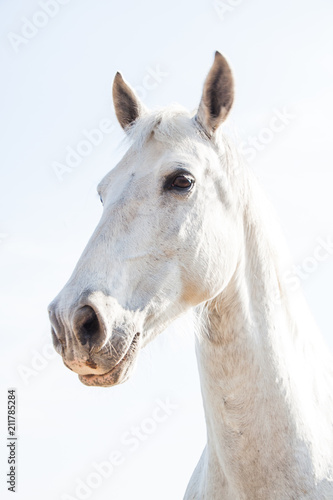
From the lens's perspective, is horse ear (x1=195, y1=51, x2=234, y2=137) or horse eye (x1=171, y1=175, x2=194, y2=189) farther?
horse ear (x1=195, y1=51, x2=234, y2=137)

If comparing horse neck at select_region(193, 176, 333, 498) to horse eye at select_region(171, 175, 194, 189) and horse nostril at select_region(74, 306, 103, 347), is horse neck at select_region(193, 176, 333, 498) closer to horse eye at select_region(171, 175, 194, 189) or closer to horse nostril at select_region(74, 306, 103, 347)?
horse eye at select_region(171, 175, 194, 189)

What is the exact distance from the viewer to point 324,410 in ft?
9.89

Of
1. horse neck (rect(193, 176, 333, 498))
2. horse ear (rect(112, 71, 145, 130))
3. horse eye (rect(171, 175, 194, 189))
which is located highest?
horse ear (rect(112, 71, 145, 130))

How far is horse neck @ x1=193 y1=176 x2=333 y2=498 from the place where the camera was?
107 inches

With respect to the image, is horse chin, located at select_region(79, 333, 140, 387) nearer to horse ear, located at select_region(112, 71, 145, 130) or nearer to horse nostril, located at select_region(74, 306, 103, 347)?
Result: horse nostril, located at select_region(74, 306, 103, 347)

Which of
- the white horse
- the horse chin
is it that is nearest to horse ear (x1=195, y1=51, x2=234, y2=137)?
the white horse

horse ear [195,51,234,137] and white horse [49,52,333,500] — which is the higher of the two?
horse ear [195,51,234,137]

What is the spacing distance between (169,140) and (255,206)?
707mm

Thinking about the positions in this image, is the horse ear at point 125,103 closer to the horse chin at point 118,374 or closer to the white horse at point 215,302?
the white horse at point 215,302

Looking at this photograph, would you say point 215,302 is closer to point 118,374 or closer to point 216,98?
point 118,374

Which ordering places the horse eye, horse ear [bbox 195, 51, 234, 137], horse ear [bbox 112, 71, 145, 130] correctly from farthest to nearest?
horse ear [bbox 112, 71, 145, 130], horse ear [bbox 195, 51, 234, 137], the horse eye

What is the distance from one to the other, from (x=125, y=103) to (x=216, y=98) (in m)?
0.87

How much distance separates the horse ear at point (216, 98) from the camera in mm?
3160

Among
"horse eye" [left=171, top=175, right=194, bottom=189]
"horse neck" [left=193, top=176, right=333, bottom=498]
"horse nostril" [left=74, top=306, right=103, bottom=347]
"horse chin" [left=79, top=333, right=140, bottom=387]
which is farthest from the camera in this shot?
"horse eye" [left=171, top=175, right=194, bottom=189]
